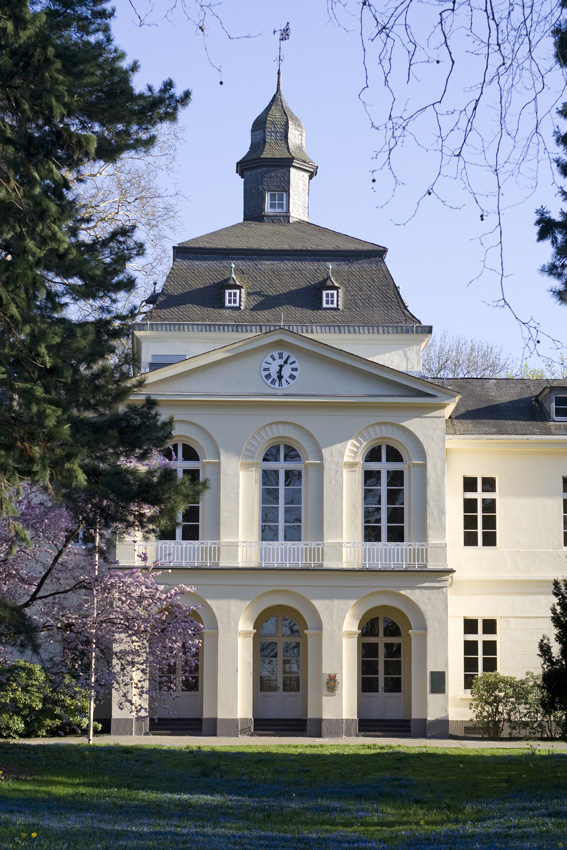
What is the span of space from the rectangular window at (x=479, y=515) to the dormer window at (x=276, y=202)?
11188 mm

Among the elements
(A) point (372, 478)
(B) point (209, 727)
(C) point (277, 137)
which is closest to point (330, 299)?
(A) point (372, 478)

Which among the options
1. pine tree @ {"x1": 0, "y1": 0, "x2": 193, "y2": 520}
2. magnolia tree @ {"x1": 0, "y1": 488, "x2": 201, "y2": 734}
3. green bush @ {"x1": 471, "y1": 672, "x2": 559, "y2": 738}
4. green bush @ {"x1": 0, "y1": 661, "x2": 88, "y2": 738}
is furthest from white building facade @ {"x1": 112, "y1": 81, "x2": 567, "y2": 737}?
pine tree @ {"x1": 0, "y1": 0, "x2": 193, "y2": 520}

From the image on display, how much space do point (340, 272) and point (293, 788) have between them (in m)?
19.6

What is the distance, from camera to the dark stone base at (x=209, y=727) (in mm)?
28719

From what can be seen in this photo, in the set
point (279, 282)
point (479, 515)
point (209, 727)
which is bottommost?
point (209, 727)

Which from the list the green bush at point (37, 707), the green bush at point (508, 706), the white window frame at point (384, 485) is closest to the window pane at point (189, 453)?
the white window frame at point (384, 485)

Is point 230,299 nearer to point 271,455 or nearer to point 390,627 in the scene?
point 271,455

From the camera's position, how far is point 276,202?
38531mm

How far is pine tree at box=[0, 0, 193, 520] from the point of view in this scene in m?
13.9

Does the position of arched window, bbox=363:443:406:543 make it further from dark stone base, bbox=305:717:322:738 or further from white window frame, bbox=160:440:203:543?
dark stone base, bbox=305:717:322:738

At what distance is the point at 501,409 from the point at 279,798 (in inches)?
721

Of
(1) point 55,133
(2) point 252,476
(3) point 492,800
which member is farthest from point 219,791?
(2) point 252,476

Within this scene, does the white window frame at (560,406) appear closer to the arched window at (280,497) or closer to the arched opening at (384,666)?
the arched opening at (384,666)

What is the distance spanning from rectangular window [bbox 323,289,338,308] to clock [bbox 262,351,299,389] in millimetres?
4406
